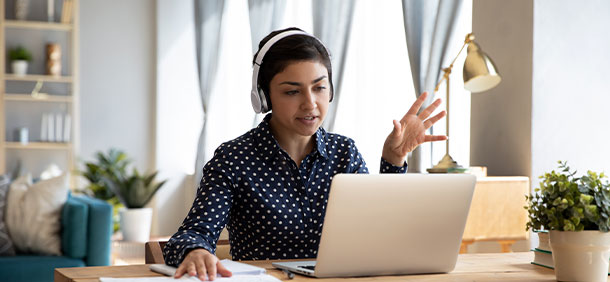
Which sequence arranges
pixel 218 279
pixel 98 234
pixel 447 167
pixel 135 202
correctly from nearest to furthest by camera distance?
pixel 218 279
pixel 447 167
pixel 98 234
pixel 135 202

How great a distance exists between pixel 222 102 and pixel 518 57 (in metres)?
3.68

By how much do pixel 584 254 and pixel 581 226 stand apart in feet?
0.19

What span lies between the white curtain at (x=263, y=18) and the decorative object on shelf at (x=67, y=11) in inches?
75.3

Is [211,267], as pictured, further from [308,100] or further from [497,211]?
[497,211]

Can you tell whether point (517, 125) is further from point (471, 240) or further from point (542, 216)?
point (542, 216)

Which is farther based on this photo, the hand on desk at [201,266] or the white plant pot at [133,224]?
the white plant pot at [133,224]

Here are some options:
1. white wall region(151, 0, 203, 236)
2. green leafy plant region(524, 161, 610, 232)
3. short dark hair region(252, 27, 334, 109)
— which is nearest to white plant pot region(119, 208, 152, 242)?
white wall region(151, 0, 203, 236)

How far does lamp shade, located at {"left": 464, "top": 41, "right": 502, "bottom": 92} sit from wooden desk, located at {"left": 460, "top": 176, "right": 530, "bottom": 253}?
41cm

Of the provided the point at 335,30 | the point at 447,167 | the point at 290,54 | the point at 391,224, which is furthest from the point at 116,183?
the point at 391,224

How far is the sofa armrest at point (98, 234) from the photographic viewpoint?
383 cm

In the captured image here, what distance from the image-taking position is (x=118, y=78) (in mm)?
6652

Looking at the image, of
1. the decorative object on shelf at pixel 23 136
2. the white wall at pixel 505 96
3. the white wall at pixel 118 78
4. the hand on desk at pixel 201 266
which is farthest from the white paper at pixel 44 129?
the hand on desk at pixel 201 266

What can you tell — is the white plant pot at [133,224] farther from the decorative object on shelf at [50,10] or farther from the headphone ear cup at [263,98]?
the headphone ear cup at [263,98]

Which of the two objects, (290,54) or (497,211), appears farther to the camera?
(497,211)
